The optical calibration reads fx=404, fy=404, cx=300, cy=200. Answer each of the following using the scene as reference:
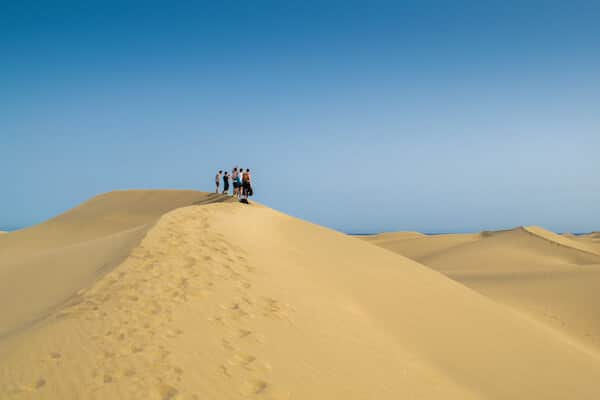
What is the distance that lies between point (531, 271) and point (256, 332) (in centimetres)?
2222

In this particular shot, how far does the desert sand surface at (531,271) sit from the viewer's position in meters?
14.7

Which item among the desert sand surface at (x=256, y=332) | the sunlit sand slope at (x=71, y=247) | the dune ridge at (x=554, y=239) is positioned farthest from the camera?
the dune ridge at (x=554, y=239)

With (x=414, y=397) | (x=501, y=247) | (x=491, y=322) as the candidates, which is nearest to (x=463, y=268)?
(x=501, y=247)

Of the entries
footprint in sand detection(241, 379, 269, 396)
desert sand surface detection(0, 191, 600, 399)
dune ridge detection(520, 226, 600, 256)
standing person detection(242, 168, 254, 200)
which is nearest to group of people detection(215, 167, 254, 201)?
standing person detection(242, 168, 254, 200)

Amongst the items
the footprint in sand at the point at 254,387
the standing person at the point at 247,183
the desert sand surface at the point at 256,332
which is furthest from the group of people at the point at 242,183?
the footprint in sand at the point at 254,387

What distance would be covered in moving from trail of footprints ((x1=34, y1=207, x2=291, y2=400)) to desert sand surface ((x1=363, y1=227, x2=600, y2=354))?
10287 mm

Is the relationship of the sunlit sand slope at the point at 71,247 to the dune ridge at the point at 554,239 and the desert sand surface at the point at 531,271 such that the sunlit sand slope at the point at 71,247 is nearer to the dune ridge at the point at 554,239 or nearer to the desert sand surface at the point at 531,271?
the desert sand surface at the point at 531,271

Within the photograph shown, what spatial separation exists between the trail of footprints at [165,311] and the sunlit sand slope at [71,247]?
1165 millimetres

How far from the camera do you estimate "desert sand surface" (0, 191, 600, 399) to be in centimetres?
442

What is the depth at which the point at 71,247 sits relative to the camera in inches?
531

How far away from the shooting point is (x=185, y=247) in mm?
8188

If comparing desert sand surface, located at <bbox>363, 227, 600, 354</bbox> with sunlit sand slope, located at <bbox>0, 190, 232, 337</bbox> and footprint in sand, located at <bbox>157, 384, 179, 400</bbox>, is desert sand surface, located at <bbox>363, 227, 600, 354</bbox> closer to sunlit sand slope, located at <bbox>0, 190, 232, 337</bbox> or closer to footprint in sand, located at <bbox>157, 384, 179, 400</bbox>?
footprint in sand, located at <bbox>157, 384, 179, 400</bbox>

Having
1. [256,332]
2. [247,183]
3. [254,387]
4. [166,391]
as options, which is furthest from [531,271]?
[166,391]

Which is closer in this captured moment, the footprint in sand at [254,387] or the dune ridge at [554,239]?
the footprint in sand at [254,387]
